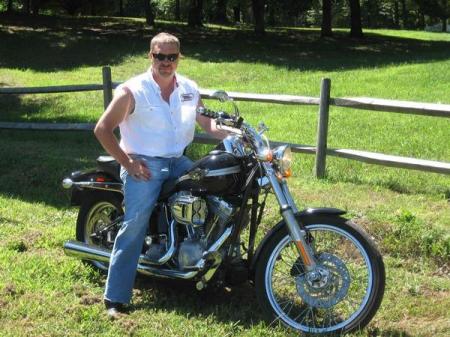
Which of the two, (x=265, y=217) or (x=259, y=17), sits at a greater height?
(x=259, y=17)

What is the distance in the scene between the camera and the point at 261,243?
13.3ft

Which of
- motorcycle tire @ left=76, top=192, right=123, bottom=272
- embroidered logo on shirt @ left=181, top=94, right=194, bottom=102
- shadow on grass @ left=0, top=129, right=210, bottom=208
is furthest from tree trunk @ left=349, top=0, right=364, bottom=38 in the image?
embroidered logo on shirt @ left=181, top=94, right=194, bottom=102

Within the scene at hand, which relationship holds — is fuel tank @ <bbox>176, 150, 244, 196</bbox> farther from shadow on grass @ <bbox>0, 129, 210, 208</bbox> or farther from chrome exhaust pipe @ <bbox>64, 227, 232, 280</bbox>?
shadow on grass @ <bbox>0, 129, 210, 208</bbox>

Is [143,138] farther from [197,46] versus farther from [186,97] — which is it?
[197,46]

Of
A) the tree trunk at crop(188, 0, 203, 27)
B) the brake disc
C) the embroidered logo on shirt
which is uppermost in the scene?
the tree trunk at crop(188, 0, 203, 27)

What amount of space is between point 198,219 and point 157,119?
0.69m

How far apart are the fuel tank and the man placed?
286 millimetres

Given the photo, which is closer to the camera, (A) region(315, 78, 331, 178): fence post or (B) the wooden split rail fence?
(B) the wooden split rail fence

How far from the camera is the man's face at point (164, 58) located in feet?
13.5

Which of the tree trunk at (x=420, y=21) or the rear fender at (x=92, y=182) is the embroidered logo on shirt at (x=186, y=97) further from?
the tree trunk at (x=420, y=21)

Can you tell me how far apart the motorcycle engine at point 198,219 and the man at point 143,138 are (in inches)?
7.3

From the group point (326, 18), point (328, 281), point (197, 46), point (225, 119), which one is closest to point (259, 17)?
point (326, 18)

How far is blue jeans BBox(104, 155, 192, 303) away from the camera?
4.23 m

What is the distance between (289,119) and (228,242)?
8.08 meters
